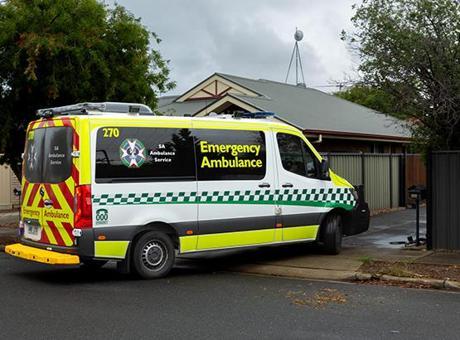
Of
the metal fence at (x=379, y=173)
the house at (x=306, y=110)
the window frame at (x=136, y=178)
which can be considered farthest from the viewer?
the house at (x=306, y=110)

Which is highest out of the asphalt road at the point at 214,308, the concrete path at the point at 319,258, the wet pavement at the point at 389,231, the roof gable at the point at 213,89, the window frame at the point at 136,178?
the roof gable at the point at 213,89

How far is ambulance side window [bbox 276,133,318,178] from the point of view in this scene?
1069 cm

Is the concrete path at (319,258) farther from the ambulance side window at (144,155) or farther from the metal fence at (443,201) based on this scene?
the ambulance side window at (144,155)

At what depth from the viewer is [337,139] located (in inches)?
794

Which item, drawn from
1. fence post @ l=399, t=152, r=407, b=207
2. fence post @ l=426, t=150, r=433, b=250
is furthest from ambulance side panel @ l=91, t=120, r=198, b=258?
fence post @ l=399, t=152, r=407, b=207

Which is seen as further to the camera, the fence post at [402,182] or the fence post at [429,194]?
the fence post at [402,182]

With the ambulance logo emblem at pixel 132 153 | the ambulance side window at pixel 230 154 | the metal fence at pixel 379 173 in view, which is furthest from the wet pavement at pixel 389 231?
the ambulance logo emblem at pixel 132 153

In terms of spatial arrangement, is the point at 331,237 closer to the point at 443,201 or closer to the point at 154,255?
the point at 443,201

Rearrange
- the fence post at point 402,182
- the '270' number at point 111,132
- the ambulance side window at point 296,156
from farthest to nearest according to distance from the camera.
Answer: the fence post at point 402,182
the ambulance side window at point 296,156
the '270' number at point 111,132

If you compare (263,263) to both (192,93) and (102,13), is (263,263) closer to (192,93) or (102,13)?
(102,13)

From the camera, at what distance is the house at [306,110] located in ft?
62.5

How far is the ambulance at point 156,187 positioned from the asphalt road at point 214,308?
0.48 m

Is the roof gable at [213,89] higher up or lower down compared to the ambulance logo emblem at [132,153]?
higher up

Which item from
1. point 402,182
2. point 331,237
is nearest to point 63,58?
point 331,237
